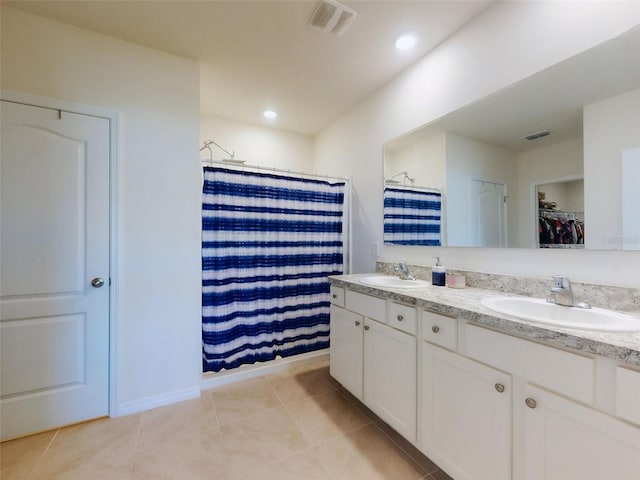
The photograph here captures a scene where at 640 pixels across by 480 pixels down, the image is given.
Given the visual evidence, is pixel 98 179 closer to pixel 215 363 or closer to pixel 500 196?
pixel 215 363

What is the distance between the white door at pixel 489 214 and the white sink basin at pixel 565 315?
0.39 m

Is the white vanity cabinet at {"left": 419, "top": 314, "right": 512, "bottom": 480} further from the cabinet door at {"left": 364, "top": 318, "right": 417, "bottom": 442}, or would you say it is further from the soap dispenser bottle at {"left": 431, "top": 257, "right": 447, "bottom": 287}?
the soap dispenser bottle at {"left": 431, "top": 257, "right": 447, "bottom": 287}

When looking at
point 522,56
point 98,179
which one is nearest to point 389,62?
point 522,56

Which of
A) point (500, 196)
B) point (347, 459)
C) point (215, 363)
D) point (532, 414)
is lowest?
point (347, 459)

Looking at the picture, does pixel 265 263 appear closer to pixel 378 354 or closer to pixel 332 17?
pixel 378 354

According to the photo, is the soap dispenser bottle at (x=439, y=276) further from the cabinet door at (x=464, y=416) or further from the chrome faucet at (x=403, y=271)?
the cabinet door at (x=464, y=416)

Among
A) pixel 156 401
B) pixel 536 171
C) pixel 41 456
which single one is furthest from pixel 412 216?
pixel 41 456

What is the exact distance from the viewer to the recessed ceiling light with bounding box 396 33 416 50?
187 centimetres

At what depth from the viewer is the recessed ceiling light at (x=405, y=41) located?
1.87 m

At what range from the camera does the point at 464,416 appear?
119 centimetres

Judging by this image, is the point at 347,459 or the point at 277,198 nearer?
the point at 347,459

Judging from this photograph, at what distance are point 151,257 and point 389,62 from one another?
7.50 feet

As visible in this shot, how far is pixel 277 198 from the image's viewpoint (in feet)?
7.98

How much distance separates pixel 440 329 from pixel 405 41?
1.89 meters
